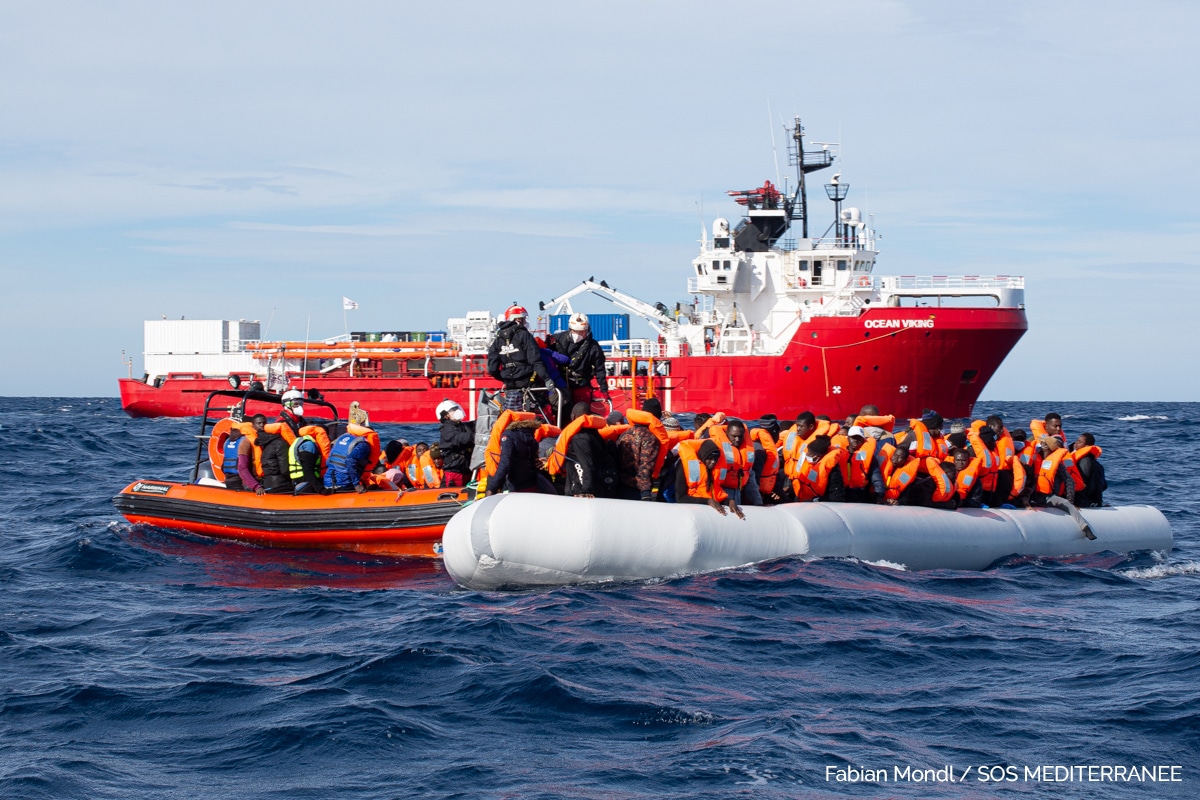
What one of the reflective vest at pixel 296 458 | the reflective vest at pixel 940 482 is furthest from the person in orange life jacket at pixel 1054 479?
the reflective vest at pixel 296 458

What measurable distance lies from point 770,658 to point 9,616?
618 cm

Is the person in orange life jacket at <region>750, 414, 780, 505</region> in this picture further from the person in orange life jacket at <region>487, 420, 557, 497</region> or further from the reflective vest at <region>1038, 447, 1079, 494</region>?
the reflective vest at <region>1038, 447, 1079, 494</region>

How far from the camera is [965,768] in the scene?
21.4ft

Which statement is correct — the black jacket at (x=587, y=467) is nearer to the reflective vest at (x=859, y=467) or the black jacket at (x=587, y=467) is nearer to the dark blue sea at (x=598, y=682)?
the dark blue sea at (x=598, y=682)

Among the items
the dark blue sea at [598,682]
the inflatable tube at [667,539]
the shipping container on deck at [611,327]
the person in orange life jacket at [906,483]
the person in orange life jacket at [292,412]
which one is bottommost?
the dark blue sea at [598,682]

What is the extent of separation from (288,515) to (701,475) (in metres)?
4.80

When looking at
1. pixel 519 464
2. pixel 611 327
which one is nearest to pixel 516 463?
pixel 519 464

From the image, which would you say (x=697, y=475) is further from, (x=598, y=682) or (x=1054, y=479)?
(x=1054, y=479)

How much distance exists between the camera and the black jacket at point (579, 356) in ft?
42.3

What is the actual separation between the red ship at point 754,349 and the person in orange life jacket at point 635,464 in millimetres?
24078

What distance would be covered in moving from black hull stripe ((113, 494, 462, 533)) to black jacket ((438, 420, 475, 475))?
1.01m

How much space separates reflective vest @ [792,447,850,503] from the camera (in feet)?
41.5

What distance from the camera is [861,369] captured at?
39875 millimetres

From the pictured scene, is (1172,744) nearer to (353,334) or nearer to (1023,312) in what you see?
(1023,312)
